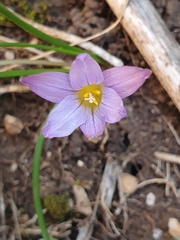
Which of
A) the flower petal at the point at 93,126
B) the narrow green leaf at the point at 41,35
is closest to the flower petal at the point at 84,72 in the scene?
the flower petal at the point at 93,126

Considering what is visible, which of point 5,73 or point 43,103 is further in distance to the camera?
point 43,103

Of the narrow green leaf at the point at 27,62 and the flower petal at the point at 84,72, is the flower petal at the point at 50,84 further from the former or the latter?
the narrow green leaf at the point at 27,62

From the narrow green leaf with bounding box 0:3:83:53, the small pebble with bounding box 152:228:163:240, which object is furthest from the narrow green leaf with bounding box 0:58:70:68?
the small pebble with bounding box 152:228:163:240

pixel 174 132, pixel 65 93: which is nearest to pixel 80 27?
pixel 65 93

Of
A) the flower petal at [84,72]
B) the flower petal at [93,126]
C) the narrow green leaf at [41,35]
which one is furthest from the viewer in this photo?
the narrow green leaf at [41,35]

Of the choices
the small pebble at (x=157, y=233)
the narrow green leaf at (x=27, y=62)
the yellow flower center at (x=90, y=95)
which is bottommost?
the small pebble at (x=157, y=233)

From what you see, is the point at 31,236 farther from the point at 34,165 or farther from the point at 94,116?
the point at 94,116
